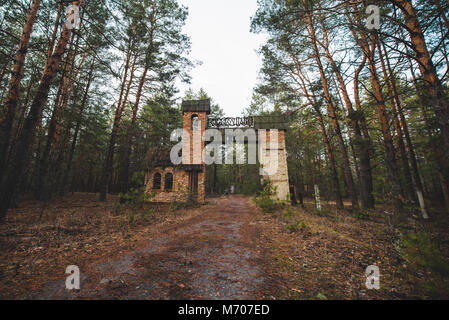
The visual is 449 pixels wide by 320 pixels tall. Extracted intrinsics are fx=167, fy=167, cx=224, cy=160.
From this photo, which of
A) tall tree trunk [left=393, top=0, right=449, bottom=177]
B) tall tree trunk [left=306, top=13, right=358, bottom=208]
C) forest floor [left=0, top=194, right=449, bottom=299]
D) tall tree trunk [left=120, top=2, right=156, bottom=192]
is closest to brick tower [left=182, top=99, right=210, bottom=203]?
tall tree trunk [left=120, top=2, right=156, bottom=192]

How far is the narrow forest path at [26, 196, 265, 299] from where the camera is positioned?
2082 millimetres

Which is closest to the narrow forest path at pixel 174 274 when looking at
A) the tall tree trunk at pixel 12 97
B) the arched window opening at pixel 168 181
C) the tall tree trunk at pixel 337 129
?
the tall tree trunk at pixel 12 97

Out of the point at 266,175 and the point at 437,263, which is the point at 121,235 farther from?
the point at 266,175

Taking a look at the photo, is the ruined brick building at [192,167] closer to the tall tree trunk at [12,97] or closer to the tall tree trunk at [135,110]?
the tall tree trunk at [135,110]

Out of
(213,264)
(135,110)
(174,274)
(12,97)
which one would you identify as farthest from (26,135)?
(135,110)

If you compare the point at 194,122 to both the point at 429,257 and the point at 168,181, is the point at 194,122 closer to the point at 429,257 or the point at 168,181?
the point at 168,181

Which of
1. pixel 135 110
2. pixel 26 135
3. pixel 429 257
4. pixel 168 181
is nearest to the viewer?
pixel 429 257

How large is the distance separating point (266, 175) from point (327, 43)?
28.4 feet

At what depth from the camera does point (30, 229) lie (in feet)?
15.5

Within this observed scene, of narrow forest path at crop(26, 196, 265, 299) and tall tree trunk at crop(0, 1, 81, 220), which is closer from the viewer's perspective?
narrow forest path at crop(26, 196, 265, 299)

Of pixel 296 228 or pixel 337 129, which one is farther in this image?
pixel 337 129

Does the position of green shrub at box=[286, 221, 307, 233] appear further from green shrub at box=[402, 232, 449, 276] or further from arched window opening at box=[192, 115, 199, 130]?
arched window opening at box=[192, 115, 199, 130]

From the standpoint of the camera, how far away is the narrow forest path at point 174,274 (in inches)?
82.0

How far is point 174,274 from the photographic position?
258cm
